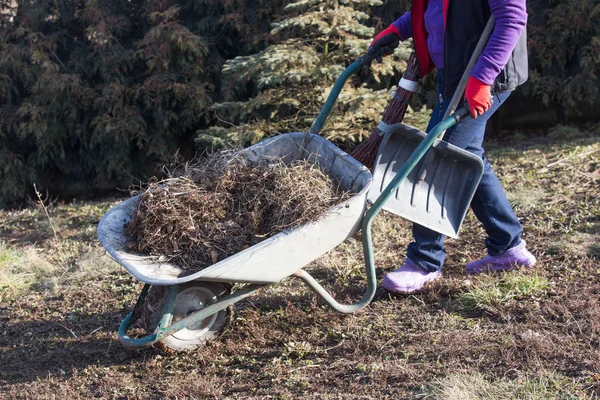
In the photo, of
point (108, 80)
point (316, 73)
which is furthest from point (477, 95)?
point (108, 80)

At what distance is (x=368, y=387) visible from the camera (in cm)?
281

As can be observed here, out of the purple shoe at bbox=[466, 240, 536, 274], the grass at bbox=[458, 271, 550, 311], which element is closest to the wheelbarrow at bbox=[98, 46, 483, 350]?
the grass at bbox=[458, 271, 550, 311]

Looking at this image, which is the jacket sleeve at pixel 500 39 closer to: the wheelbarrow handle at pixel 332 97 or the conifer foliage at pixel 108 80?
the wheelbarrow handle at pixel 332 97

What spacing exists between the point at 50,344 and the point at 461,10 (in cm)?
259

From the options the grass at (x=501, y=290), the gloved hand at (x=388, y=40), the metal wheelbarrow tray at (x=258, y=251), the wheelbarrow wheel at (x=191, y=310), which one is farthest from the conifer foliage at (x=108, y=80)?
the grass at (x=501, y=290)

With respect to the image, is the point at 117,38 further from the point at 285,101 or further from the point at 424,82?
the point at 424,82

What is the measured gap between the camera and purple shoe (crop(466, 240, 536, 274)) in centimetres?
379

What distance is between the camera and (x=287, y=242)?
283 cm

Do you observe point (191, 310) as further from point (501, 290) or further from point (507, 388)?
point (501, 290)

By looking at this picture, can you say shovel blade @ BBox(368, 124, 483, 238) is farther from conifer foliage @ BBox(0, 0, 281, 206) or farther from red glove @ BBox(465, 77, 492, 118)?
conifer foliage @ BBox(0, 0, 281, 206)

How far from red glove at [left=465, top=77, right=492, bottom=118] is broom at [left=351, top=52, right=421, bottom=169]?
530mm

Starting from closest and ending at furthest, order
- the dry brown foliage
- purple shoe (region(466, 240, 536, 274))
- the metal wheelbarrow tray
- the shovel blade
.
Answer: the metal wheelbarrow tray → the dry brown foliage → the shovel blade → purple shoe (region(466, 240, 536, 274))

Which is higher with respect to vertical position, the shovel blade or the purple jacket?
the purple jacket

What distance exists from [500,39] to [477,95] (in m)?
0.26
